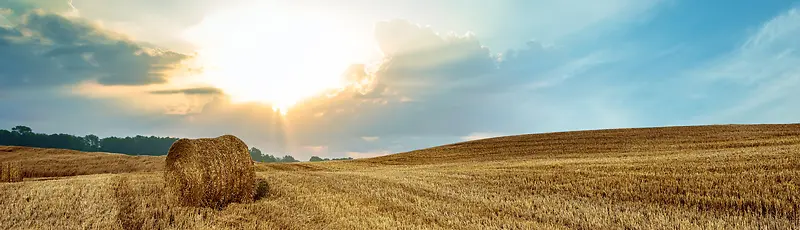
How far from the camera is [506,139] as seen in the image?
38500 millimetres

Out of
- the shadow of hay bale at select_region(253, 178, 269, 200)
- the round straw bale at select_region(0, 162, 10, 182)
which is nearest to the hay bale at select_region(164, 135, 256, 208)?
the shadow of hay bale at select_region(253, 178, 269, 200)

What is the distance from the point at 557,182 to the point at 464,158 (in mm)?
17102

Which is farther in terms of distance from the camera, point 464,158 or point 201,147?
point 464,158

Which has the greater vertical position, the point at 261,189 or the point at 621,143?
the point at 621,143

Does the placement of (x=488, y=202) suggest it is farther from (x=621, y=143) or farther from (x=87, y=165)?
(x=87, y=165)

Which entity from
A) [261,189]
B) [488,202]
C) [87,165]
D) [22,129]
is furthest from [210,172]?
[22,129]

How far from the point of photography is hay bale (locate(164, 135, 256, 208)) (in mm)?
10109

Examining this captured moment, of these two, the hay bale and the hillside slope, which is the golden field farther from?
the hillside slope

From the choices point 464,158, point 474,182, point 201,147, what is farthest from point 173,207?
point 464,158

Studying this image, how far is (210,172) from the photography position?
10305 millimetres

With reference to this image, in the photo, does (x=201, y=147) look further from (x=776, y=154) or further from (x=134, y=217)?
(x=776, y=154)

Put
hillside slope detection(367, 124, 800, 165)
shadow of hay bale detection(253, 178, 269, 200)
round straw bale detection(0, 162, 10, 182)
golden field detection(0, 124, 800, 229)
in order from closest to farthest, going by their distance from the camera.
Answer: golden field detection(0, 124, 800, 229)
shadow of hay bale detection(253, 178, 269, 200)
round straw bale detection(0, 162, 10, 182)
hillside slope detection(367, 124, 800, 165)

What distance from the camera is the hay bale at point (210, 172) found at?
10109mm

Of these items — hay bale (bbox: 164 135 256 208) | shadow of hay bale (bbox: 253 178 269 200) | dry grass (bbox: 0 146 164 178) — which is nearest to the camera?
hay bale (bbox: 164 135 256 208)
